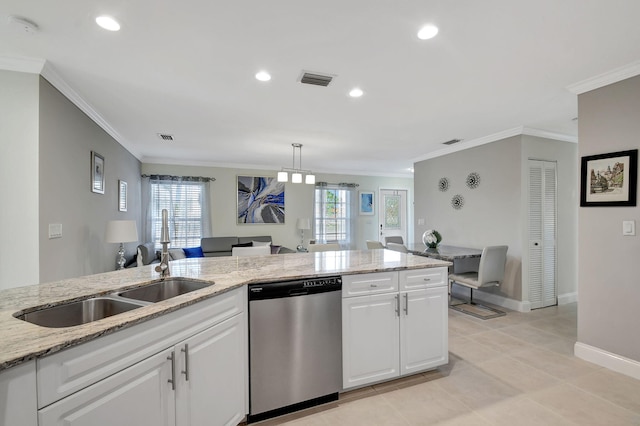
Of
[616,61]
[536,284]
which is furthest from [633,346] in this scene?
[616,61]

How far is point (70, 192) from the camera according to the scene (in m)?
2.77

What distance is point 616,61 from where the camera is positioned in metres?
2.27

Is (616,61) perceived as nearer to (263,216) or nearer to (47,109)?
(47,109)

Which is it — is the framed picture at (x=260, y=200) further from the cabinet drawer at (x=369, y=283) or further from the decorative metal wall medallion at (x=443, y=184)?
the cabinet drawer at (x=369, y=283)

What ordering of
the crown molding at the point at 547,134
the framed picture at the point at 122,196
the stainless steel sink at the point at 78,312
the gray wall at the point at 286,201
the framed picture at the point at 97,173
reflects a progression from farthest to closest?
the gray wall at the point at 286,201 < the framed picture at the point at 122,196 < the crown molding at the point at 547,134 < the framed picture at the point at 97,173 < the stainless steel sink at the point at 78,312

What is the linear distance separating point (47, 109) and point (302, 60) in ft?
6.99

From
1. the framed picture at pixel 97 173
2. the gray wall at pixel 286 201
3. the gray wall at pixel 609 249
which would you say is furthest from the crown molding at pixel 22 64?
the gray wall at pixel 609 249

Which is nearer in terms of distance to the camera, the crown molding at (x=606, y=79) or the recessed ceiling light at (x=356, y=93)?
the crown molding at (x=606, y=79)

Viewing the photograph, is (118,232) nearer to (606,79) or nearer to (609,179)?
(609,179)

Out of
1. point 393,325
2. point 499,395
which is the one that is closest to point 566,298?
point 499,395

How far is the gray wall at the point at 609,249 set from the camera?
238 cm

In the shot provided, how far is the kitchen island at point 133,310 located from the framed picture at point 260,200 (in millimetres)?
4124

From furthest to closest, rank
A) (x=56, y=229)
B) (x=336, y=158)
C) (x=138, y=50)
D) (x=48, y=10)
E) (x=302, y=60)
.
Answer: (x=336, y=158) < (x=56, y=229) < (x=302, y=60) < (x=138, y=50) < (x=48, y=10)

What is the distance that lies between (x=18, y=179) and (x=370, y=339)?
296 centimetres
